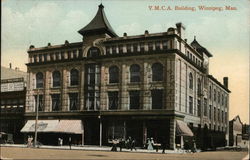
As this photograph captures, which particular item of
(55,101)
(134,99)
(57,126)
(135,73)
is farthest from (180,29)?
(57,126)

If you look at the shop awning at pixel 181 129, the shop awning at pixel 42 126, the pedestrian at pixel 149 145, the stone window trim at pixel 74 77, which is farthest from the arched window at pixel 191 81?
the shop awning at pixel 42 126

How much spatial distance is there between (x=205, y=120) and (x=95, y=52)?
19153 millimetres

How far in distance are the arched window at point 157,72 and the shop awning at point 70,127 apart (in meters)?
10.8

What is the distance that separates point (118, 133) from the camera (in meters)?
45.8

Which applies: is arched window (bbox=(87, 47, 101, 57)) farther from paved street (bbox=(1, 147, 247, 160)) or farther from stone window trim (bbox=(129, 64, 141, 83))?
paved street (bbox=(1, 147, 247, 160))

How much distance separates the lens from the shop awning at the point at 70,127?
47.4 meters

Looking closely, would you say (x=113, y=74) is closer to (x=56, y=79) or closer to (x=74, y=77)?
(x=74, y=77)

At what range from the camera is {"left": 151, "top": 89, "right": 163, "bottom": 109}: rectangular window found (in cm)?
4400

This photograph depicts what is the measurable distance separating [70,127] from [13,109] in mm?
11140

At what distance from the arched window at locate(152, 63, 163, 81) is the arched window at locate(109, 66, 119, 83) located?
4.61m

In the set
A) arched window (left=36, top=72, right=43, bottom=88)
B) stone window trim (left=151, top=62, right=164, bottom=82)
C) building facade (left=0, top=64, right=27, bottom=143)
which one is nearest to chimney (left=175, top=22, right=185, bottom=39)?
stone window trim (left=151, top=62, right=164, bottom=82)

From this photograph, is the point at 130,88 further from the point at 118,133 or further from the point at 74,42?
the point at 74,42

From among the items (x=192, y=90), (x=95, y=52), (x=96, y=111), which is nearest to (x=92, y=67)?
(x=95, y=52)

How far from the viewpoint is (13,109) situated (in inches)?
2149
